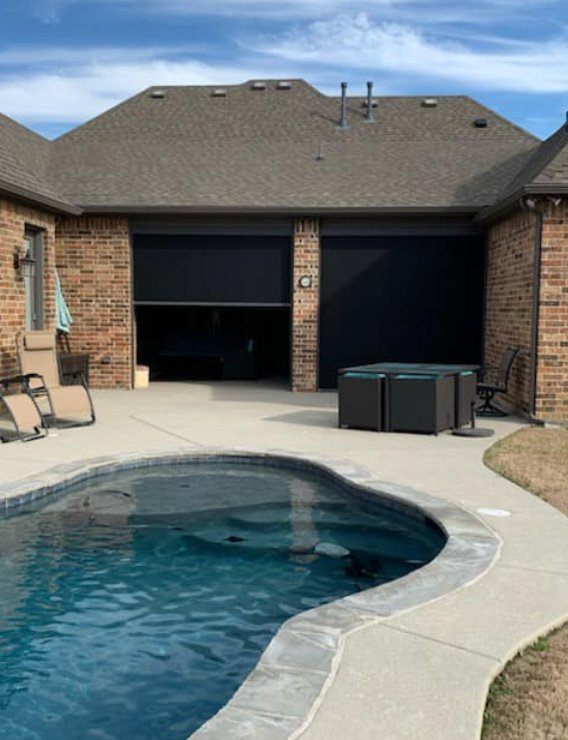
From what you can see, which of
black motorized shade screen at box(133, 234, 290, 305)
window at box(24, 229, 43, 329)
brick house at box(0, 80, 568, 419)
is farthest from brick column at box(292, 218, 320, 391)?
window at box(24, 229, 43, 329)

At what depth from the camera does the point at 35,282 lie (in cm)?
1356

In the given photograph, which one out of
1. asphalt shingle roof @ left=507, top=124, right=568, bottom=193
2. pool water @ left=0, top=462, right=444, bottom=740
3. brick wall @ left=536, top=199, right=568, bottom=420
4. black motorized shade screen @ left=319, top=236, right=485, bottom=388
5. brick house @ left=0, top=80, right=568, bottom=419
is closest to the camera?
pool water @ left=0, top=462, right=444, bottom=740

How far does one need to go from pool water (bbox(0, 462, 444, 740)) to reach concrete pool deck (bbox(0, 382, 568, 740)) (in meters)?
0.69

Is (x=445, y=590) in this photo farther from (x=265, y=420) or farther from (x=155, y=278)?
(x=155, y=278)

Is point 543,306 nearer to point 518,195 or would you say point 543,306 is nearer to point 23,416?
point 518,195

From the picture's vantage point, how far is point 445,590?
4113mm

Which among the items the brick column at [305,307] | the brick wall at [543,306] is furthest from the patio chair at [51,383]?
the brick wall at [543,306]

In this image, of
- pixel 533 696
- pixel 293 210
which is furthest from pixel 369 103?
pixel 533 696

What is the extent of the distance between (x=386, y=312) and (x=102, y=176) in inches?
247

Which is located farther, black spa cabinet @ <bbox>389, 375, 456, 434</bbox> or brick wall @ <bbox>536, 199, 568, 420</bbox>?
brick wall @ <bbox>536, 199, 568, 420</bbox>

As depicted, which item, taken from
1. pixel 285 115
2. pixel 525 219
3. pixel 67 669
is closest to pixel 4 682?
pixel 67 669

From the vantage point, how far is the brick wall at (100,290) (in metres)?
14.5

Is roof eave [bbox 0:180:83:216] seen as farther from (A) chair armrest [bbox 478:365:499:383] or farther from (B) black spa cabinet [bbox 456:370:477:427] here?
(A) chair armrest [bbox 478:365:499:383]

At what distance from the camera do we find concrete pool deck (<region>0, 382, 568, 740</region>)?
285 centimetres
